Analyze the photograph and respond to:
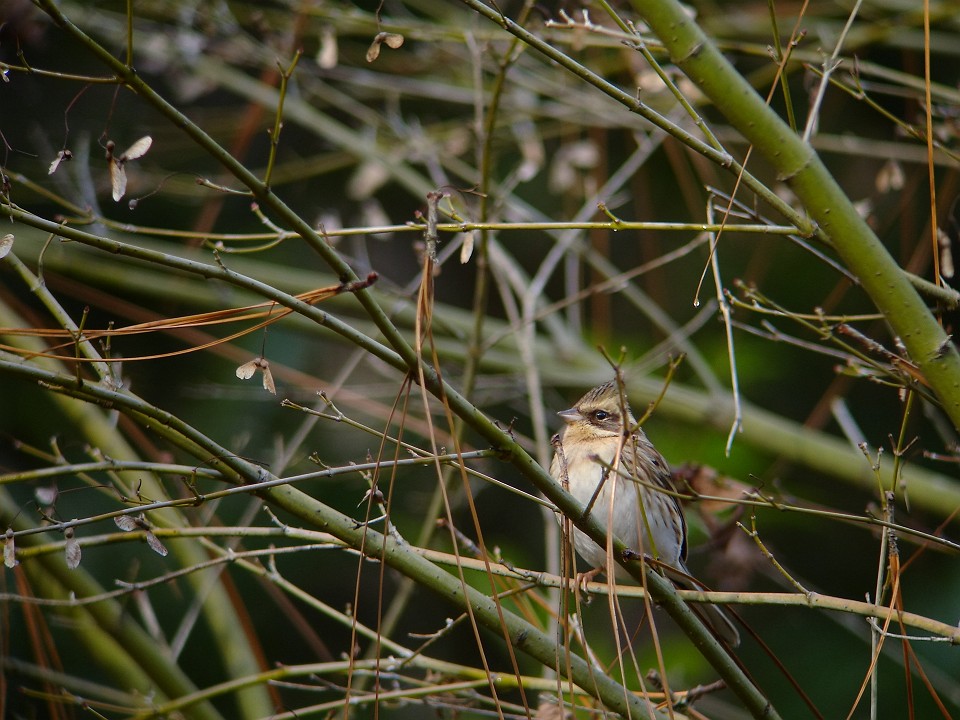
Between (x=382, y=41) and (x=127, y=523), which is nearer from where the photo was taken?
(x=127, y=523)

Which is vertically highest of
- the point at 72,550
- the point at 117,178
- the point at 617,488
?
the point at 117,178

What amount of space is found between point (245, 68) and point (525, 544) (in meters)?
3.25

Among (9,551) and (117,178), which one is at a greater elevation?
(117,178)

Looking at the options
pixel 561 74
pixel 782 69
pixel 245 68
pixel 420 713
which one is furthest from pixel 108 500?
pixel 782 69

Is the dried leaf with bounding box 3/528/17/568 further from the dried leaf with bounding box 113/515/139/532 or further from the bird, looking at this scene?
the bird

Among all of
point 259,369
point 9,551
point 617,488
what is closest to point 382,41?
point 259,369

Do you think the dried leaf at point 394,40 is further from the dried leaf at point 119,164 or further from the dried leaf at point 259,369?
the dried leaf at point 259,369

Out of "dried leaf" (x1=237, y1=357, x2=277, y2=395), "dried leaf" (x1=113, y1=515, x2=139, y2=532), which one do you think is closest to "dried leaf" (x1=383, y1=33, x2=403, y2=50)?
"dried leaf" (x1=237, y1=357, x2=277, y2=395)

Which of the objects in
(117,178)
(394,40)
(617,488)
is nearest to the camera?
(117,178)

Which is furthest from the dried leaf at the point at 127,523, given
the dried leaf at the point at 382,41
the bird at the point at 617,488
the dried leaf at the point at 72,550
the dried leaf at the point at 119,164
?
the bird at the point at 617,488

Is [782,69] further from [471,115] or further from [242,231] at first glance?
[242,231]

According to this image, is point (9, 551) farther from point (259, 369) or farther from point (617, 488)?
point (617, 488)

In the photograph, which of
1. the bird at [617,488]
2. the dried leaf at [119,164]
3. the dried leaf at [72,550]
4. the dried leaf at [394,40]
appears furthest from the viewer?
the bird at [617,488]

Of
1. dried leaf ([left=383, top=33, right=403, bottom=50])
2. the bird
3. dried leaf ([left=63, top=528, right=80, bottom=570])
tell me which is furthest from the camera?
the bird
